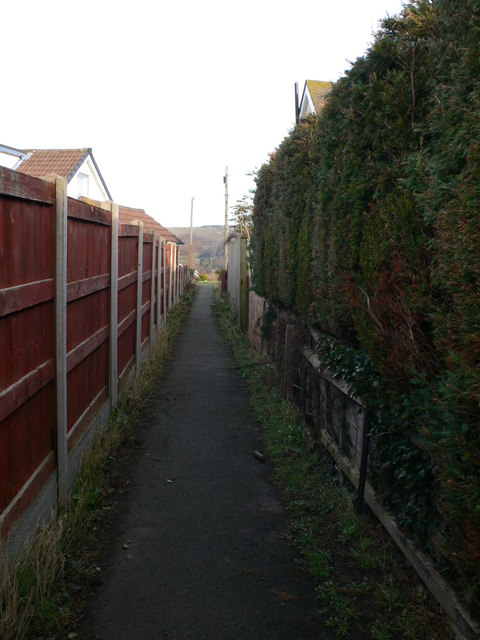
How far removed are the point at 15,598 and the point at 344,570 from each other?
1902 millimetres

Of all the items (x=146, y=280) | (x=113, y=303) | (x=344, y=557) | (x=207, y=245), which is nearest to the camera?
(x=344, y=557)

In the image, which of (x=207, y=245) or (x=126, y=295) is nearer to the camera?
(x=126, y=295)

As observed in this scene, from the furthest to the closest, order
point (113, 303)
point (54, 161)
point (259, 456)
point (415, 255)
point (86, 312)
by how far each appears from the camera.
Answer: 1. point (54, 161)
2. point (113, 303)
3. point (259, 456)
4. point (86, 312)
5. point (415, 255)

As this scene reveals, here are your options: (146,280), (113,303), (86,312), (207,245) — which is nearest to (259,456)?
(86,312)

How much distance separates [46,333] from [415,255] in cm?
231

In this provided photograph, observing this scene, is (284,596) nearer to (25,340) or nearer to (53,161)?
(25,340)

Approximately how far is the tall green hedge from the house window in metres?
24.9

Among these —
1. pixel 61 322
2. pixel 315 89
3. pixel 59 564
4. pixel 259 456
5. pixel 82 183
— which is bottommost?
pixel 259 456

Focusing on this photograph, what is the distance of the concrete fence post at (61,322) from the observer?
12.6ft

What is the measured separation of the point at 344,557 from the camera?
147 inches

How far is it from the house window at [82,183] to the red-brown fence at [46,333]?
79.5ft

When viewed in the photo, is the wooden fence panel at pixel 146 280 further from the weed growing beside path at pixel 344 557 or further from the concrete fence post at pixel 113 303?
the weed growing beside path at pixel 344 557

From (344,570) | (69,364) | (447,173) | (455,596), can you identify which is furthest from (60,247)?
(455,596)

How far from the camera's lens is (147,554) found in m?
3.76
